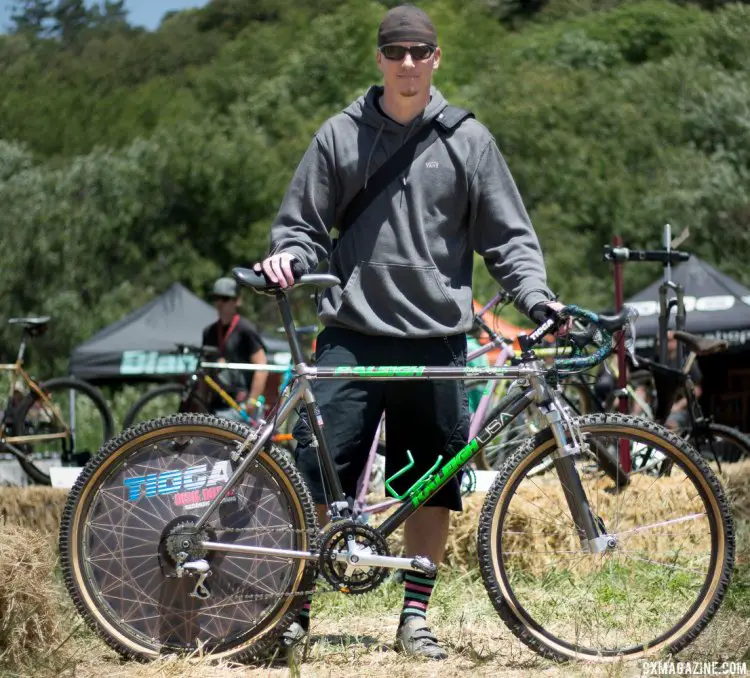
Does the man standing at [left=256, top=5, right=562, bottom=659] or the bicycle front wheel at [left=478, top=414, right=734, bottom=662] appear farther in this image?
the man standing at [left=256, top=5, right=562, bottom=659]

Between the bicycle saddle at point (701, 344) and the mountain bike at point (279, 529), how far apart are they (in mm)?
3947

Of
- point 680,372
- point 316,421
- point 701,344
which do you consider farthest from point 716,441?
point 316,421

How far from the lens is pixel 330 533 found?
396 centimetres

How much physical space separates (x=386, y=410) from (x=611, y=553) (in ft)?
2.75

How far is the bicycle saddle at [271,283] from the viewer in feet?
12.9

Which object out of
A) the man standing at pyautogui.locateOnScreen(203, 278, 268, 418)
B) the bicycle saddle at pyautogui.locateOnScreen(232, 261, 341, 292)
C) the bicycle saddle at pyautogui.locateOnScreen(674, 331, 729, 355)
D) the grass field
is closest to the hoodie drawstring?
the bicycle saddle at pyautogui.locateOnScreen(232, 261, 341, 292)

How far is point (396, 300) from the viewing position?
13.5 ft

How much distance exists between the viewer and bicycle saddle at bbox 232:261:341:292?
393 centimetres

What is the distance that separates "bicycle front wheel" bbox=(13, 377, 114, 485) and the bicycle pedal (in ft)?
23.9

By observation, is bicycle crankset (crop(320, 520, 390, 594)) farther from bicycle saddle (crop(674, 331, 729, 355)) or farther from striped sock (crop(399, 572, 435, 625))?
bicycle saddle (crop(674, 331, 729, 355))

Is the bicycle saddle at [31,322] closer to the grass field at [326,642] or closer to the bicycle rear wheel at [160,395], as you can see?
the bicycle rear wheel at [160,395]

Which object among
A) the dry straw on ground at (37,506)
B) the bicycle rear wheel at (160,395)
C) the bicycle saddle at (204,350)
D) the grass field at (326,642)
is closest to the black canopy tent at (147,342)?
the bicycle rear wheel at (160,395)

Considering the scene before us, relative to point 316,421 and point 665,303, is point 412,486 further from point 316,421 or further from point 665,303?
point 665,303

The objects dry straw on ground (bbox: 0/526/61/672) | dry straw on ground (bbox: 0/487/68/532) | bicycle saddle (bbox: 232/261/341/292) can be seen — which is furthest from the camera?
dry straw on ground (bbox: 0/487/68/532)
